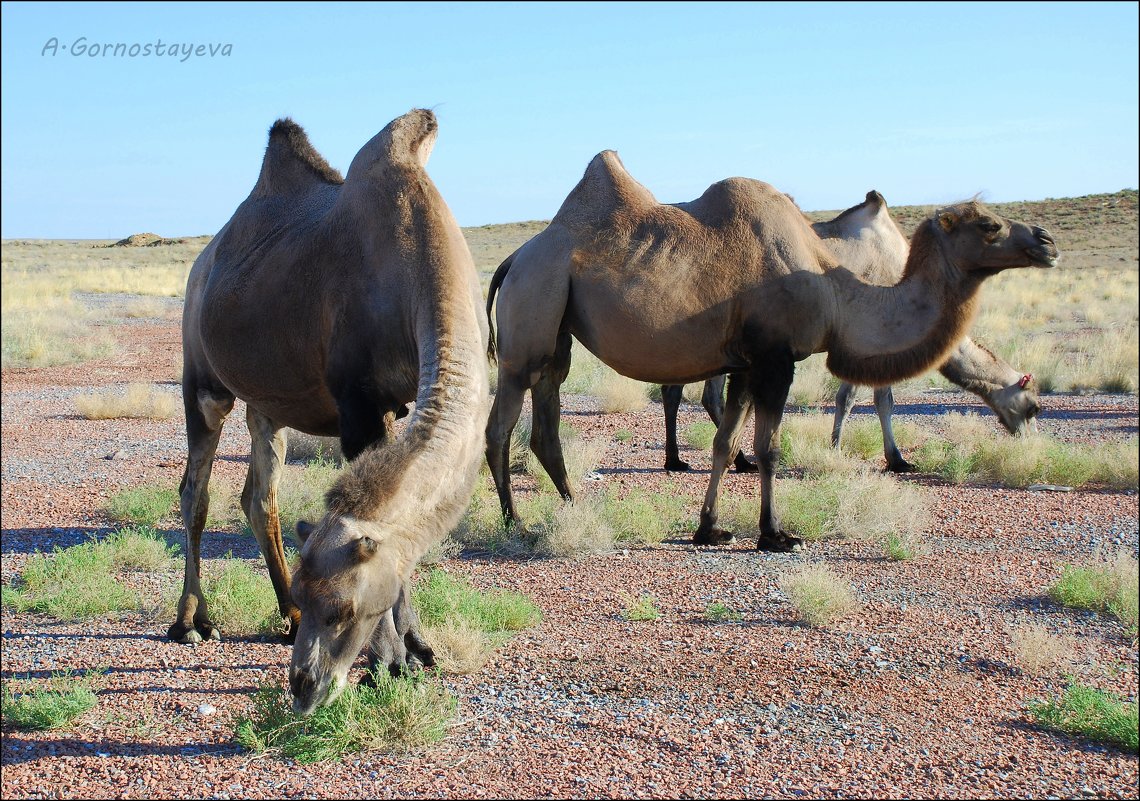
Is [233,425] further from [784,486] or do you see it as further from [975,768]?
[975,768]

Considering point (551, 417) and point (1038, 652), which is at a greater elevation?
point (551, 417)

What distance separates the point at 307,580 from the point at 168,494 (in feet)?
20.6

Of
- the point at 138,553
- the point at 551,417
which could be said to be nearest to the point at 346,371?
the point at 138,553

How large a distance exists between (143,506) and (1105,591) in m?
7.33

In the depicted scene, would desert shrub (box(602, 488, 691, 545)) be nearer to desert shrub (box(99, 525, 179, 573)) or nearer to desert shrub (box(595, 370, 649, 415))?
desert shrub (box(99, 525, 179, 573))

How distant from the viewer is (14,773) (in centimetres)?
434

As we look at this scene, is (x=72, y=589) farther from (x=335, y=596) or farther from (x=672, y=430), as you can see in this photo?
(x=672, y=430)

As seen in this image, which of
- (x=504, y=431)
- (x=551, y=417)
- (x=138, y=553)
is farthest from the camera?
(x=551, y=417)

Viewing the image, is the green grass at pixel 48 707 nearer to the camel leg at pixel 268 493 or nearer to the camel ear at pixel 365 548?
the camel leg at pixel 268 493

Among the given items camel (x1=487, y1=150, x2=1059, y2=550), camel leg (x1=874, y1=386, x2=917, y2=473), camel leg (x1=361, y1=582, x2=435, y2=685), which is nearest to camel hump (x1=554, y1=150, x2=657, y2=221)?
camel (x1=487, y1=150, x2=1059, y2=550)

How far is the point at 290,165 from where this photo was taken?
6.47 meters

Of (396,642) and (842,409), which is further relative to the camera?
(842,409)

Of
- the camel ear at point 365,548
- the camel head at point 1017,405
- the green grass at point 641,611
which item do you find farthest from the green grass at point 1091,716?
the camel head at point 1017,405

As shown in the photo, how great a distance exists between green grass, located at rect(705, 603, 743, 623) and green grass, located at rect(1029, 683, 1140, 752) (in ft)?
6.12
